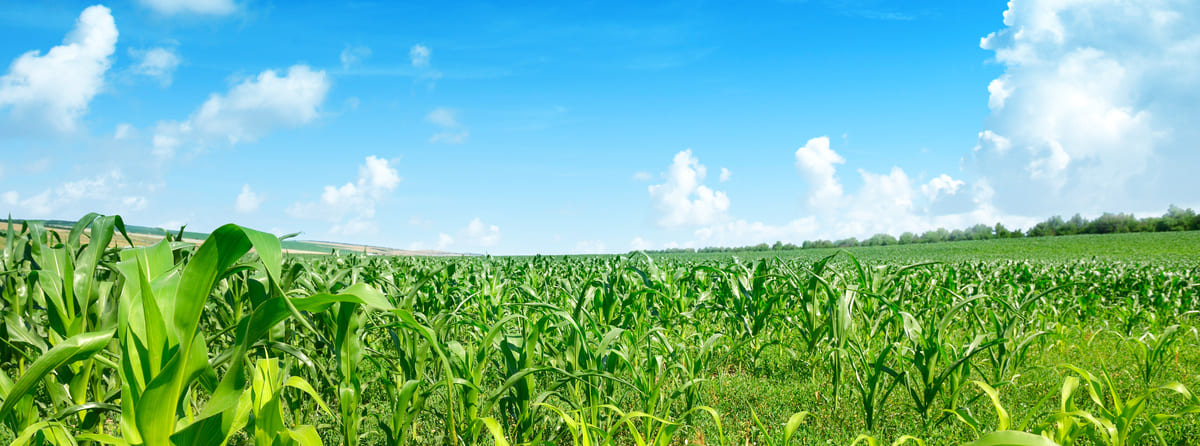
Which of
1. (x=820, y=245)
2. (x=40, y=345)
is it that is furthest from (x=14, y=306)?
(x=820, y=245)

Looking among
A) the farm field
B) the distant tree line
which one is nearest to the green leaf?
the farm field

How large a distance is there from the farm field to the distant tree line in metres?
52.0

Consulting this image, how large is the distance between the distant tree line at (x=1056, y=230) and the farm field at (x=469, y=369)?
5197 centimetres

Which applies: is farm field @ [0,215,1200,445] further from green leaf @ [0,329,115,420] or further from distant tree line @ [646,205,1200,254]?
distant tree line @ [646,205,1200,254]

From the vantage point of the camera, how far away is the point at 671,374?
12.9ft

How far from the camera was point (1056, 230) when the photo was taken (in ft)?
237

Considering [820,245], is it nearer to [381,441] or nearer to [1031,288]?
[1031,288]

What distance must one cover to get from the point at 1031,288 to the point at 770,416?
239 inches

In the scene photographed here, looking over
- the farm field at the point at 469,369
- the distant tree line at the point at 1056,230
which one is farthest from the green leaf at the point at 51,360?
the distant tree line at the point at 1056,230

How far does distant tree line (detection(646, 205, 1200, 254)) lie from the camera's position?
211 feet

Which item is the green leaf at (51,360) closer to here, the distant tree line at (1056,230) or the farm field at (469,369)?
the farm field at (469,369)

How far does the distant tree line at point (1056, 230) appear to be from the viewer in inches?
2537

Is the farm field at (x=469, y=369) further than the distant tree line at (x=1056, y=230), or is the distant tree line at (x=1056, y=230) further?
the distant tree line at (x=1056, y=230)

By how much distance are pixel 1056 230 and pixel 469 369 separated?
93.6m
